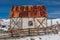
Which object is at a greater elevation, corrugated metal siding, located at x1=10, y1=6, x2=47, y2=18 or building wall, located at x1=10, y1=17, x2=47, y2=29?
corrugated metal siding, located at x1=10, y1=6, x2=47, y2=18

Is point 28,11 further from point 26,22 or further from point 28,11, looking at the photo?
point 26,22

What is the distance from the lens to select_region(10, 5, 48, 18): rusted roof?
18.5 ft

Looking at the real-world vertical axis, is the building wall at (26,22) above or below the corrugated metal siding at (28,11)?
below

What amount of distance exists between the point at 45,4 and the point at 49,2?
10 cm

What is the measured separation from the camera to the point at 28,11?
5.73m

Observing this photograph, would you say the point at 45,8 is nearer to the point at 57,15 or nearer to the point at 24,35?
the point at 57,15

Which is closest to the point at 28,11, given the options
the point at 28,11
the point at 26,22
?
the point at 28,11

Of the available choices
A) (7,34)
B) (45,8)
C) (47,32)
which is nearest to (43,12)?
(45,8)

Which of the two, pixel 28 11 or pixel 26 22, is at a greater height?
pixel 28 11

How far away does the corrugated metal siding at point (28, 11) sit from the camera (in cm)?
564

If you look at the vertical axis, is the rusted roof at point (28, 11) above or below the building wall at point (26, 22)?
above

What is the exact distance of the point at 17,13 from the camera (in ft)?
18.7

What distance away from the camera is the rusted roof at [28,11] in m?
5.64

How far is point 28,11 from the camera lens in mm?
5730
